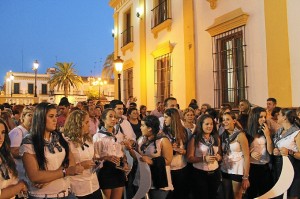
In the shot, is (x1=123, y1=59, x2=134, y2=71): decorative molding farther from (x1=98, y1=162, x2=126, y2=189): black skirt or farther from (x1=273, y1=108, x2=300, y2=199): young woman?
(x1=98, y1=162, x2=126, y2=189): black skirt

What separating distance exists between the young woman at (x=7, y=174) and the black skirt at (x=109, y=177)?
5.18ft

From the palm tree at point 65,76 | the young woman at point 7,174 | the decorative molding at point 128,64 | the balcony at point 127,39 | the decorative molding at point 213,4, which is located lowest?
the young woman at point 7,174

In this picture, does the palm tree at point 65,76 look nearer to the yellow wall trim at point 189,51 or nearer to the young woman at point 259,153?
the yellow wall trim at point 189,51

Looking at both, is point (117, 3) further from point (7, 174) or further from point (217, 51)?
point (7, 174)

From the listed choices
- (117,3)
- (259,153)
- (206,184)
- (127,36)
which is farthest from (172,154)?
(117,3)

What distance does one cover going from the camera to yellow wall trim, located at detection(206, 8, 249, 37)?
9.31m

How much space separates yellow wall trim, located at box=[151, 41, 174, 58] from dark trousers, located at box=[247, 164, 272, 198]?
812cm

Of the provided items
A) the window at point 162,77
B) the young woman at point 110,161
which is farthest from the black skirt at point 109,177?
the window at point 162,77

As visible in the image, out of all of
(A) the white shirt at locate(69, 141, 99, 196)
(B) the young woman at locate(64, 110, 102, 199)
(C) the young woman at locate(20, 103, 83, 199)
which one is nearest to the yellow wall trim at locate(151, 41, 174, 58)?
(B) the young woman at locate(64, 110, 102, 199)

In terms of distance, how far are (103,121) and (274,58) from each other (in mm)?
5355

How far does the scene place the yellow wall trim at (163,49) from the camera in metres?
13.2

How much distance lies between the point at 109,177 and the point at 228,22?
6674 mm

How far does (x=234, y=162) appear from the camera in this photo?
5312mm

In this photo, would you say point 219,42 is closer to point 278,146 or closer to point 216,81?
point 216,81
